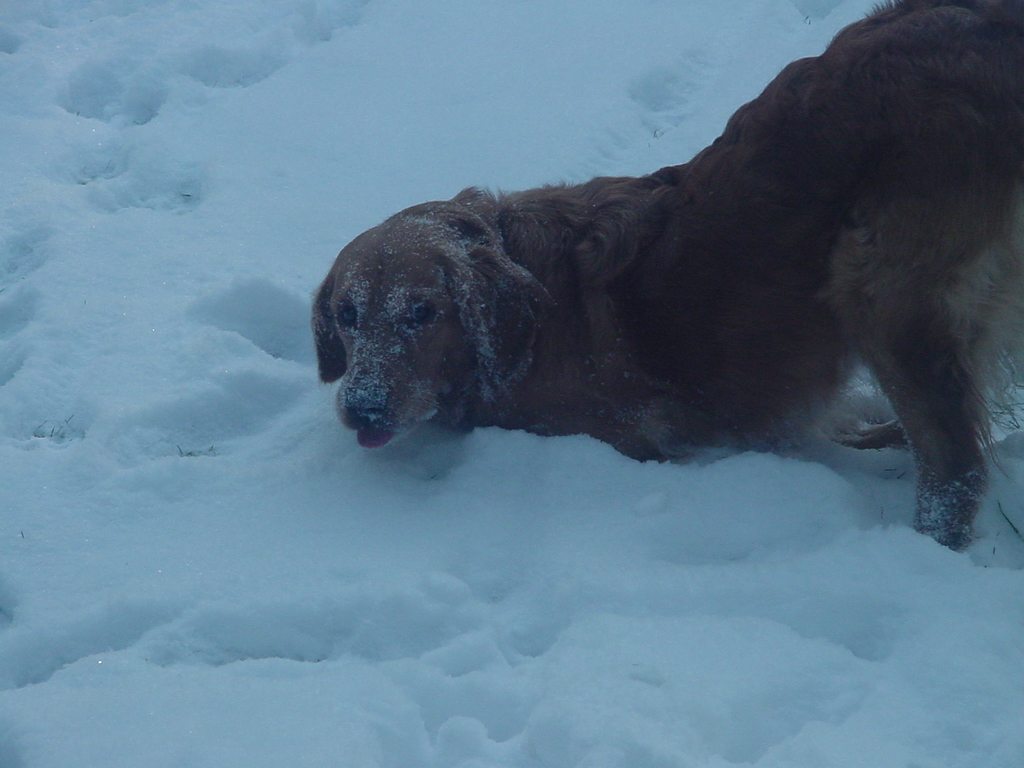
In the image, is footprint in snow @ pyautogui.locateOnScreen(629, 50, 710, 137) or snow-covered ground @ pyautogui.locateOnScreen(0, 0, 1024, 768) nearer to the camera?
snow-covered ground @ pyautogui.locateOnScreen(0, 0, 1024, 768)

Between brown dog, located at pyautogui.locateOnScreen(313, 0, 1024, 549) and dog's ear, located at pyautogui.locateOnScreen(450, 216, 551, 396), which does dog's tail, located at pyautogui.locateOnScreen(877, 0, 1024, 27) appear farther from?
dog's ear, located at pyautogui.locateOnScreen(450, 216, 551, 396)

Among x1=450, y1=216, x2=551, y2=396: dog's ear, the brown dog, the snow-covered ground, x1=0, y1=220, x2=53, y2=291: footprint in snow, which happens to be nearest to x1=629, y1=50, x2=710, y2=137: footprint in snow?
the snow-covered ground

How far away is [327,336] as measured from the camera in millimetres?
3432

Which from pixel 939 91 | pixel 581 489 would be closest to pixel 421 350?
pixel 581 489

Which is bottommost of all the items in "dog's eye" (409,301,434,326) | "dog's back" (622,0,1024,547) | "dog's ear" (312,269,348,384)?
"dog's ear" (312,269,348,384)

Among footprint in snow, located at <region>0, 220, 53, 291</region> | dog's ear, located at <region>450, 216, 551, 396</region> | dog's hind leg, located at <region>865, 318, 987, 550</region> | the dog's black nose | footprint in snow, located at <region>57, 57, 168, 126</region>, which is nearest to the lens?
dog's hind leg, located at <region>865, 318, 987, 550</region>

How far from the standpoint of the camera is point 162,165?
4.91 meters

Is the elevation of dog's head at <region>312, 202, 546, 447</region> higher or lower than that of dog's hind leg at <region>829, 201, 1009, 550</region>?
lower

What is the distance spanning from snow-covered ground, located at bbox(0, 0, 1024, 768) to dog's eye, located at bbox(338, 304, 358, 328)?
0.39 m

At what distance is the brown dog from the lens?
8.16ft

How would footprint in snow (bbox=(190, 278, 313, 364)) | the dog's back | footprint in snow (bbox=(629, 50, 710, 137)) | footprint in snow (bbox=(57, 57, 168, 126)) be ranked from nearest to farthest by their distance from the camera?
the dog's back → footprint in snow (bbox=(190, 278, 313, 364)) → footprint in snow (bbox=(57, 57, 168, 126)) → footprint in snow (bbox=(629, 50, 710, 137))

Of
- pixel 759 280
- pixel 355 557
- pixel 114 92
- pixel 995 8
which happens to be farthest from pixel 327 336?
pixel 114 92

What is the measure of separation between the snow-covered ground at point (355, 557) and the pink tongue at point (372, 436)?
0.07 m

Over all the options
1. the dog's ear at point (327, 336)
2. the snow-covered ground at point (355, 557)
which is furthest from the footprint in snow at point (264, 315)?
the dog's ear at point (327, 336)
